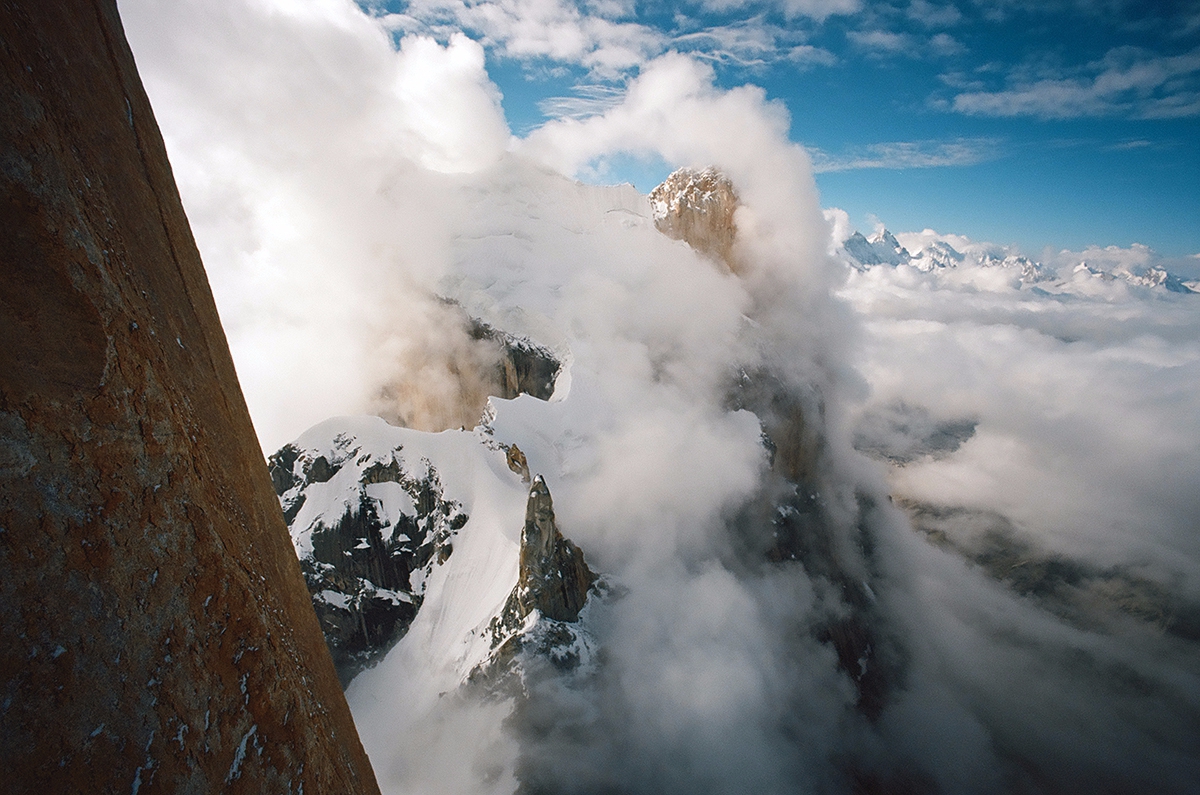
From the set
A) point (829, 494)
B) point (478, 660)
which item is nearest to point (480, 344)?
point (478, 660)

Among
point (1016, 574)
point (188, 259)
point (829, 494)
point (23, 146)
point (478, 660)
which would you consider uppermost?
point (23, 146)

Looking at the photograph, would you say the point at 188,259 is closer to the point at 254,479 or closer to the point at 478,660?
the point at 254,479

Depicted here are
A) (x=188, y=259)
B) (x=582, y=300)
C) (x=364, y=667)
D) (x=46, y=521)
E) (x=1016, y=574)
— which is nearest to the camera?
(x=46, y=521)

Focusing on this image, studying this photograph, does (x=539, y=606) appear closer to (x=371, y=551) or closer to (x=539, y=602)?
(x=539, y=602)

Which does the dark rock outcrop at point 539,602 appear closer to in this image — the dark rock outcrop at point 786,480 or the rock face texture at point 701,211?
the dark rock outcrop at point 786,480

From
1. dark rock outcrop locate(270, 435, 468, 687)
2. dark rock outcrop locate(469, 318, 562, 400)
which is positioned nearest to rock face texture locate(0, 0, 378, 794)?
dark rock outcrop locate(270, 435, 468, 687)
